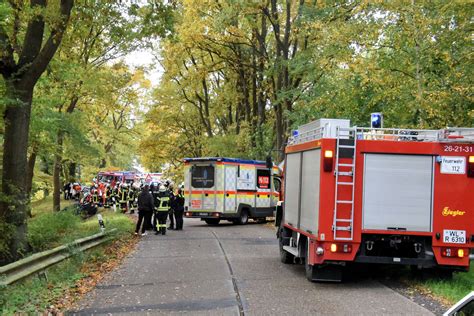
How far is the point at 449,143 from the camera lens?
9.02m

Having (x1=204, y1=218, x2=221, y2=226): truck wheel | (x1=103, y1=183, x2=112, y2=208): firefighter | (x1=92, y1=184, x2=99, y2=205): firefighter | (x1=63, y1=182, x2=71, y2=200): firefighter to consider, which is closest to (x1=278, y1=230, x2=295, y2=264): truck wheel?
(x1=204, y1=218, x2=221, y2=226): truck wheel

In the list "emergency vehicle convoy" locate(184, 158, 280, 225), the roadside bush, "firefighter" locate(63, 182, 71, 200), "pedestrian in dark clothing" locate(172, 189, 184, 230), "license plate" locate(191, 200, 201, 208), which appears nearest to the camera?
the roadside bush

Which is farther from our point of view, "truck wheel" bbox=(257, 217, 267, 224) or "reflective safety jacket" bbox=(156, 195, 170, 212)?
"truck wheel" bbox=(257, 217, 267, 224)

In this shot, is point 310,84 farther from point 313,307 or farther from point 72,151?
point 313,307

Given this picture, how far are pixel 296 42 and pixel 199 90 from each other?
14.4 m

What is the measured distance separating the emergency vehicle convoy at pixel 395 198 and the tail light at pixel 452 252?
0.05 ft

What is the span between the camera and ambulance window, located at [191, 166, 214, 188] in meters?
Result: 23.6

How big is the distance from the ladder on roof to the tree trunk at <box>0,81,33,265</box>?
7303 millimetres

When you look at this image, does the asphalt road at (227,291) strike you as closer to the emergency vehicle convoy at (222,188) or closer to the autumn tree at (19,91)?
the autumn tree at (19,91)

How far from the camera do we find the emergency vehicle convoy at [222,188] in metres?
23.5

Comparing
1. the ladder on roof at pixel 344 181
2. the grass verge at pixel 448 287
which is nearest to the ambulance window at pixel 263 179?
the grass verge at pixel 448 287

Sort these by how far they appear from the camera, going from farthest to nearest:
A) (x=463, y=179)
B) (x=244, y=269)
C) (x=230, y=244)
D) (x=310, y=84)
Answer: (x=310, y=84) < (x=230, y=244) < (x=244, y=269) < (x=463, y=179)

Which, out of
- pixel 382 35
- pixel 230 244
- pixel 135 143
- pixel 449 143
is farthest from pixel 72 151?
pixel 135 143

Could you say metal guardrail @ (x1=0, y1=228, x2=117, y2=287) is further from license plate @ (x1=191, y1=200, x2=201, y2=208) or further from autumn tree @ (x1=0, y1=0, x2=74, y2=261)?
license plate @ (x1=191, y1=200, x2=201, y2=208)
